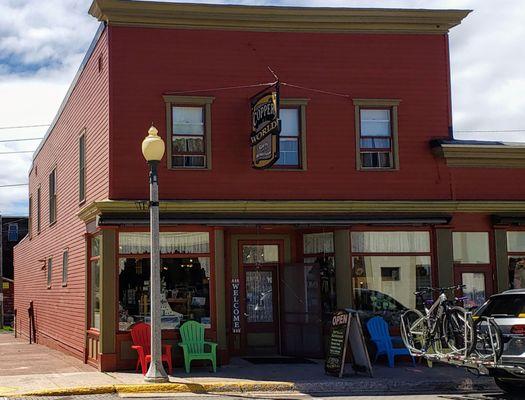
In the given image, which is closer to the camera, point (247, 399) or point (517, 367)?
point (517, 367)

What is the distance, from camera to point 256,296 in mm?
18766

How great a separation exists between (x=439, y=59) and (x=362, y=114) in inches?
93.6

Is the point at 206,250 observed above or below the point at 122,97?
below

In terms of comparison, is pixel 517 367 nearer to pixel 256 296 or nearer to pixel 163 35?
pixel 256 296

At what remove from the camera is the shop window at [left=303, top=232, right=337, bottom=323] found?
1778 centimetres

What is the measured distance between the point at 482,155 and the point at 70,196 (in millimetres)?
11197

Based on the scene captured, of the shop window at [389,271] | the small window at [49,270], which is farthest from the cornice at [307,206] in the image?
the small window at [49,270]

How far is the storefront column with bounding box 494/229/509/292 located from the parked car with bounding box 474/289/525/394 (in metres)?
4.92

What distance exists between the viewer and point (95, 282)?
59.0 feet

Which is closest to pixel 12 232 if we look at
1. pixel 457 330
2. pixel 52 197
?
pixel 52 197

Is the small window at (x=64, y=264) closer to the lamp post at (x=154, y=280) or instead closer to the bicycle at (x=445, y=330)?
the lamp post at (x=154, y=280)

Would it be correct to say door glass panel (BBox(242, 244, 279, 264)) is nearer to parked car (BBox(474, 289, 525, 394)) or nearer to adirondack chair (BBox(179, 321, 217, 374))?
adirondack chair (BBox(179, 321, 217, 374))

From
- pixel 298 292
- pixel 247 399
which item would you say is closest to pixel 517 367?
→ pixel 247 399

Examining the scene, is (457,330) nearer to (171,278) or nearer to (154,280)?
(154,280)
